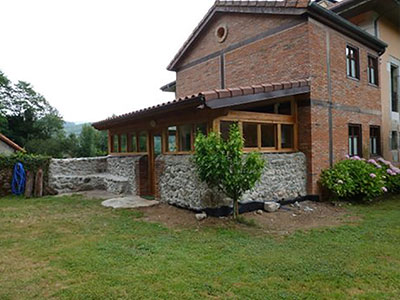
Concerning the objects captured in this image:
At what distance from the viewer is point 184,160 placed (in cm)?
682

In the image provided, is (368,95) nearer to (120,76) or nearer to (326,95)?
(326,95)

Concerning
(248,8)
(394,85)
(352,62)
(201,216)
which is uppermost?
(248,8)

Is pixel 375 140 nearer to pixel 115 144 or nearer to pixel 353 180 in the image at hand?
pixel 353 180

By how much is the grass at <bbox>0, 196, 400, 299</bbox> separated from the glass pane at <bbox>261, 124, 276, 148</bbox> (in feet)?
8.99

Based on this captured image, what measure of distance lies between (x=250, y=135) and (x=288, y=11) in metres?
4.38

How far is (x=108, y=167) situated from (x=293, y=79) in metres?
8.59

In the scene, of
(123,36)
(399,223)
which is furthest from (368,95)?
(123,36)

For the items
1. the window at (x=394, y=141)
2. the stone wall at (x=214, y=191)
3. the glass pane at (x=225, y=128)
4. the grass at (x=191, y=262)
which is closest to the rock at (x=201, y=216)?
the stone wall at (x=214, y=191)

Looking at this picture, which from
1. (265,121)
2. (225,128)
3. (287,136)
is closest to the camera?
(225,128)

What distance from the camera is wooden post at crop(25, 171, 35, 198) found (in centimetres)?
939

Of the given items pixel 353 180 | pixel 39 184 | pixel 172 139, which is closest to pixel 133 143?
pixel 172 139

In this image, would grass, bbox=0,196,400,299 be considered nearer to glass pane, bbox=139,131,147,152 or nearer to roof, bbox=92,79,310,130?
roof, bbox=92,79,310,130

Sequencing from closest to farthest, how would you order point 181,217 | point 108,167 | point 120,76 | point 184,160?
point 181,217 < point 184,160 < point 108,167 < point 120,76

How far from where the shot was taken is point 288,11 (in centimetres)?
822
